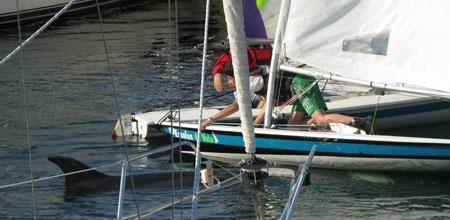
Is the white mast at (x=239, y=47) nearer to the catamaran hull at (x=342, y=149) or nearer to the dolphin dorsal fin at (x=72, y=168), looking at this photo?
the dolphin dorsal fin at (x=72, y=168)

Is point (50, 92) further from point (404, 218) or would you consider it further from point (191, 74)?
point (404, 218)

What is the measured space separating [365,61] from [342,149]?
51.2 inches

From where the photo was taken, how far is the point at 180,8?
3359 centimetres

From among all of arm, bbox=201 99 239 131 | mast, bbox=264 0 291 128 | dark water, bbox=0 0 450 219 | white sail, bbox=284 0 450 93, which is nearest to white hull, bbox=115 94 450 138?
arm, bbox=201 99 239 131

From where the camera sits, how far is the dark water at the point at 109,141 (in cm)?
843

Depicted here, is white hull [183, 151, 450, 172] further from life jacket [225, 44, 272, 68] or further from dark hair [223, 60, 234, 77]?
life jacket [225, 44, 272, 68]

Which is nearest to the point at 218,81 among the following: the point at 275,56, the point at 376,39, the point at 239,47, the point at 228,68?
the point at 228,68

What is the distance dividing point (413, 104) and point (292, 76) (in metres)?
2.29

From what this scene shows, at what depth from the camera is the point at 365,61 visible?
9.13m

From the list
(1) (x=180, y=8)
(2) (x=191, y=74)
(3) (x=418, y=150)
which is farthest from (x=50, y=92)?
(1) (x=180, y=8)

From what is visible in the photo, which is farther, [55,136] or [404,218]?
[55,136]

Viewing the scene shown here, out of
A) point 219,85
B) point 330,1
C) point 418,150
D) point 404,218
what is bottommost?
point 404,218

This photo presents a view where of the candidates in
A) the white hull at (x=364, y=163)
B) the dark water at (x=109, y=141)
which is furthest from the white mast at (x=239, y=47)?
the white hull at (x=364, y=163)

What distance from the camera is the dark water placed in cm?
843
